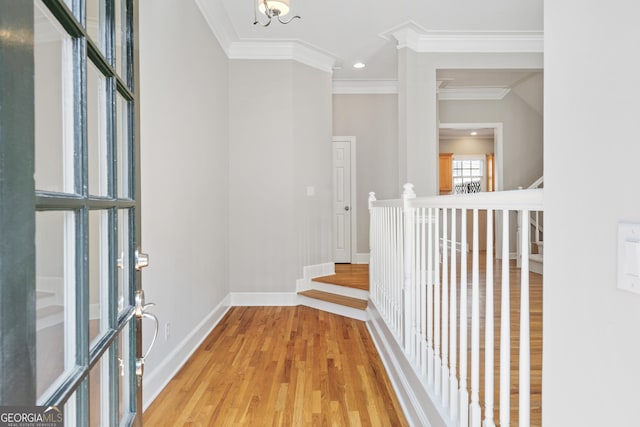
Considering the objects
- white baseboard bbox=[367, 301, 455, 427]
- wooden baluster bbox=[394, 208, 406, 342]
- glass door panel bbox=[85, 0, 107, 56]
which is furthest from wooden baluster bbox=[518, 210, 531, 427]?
wooden baluster bbox=[394, 208, 406, 342]

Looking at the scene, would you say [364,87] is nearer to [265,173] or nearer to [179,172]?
[265,173]

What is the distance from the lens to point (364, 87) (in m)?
Result: 5.30

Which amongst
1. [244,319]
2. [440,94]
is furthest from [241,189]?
[440,94]

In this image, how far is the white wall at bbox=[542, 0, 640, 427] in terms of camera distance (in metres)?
0.58

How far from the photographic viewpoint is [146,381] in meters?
2.00

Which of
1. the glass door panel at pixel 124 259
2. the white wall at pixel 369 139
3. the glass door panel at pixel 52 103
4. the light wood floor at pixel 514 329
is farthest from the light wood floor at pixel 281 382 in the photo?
the white wall at pixel 369 139

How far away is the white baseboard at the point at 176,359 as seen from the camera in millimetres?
2033

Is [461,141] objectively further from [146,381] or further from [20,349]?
[20,349]

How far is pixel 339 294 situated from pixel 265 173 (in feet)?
5.47

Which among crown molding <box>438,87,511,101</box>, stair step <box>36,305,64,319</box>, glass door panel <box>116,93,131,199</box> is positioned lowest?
stair step <box>36,305,64,319</box>

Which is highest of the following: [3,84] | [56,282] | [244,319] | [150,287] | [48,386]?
[3,84]

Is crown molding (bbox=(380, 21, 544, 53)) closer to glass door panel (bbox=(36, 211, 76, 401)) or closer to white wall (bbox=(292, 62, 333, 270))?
white wall (bbox=(292, 62, 333, 270))

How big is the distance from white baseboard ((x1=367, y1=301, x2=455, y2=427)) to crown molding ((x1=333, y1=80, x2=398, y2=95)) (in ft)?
11.9

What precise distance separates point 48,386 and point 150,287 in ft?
5.33
